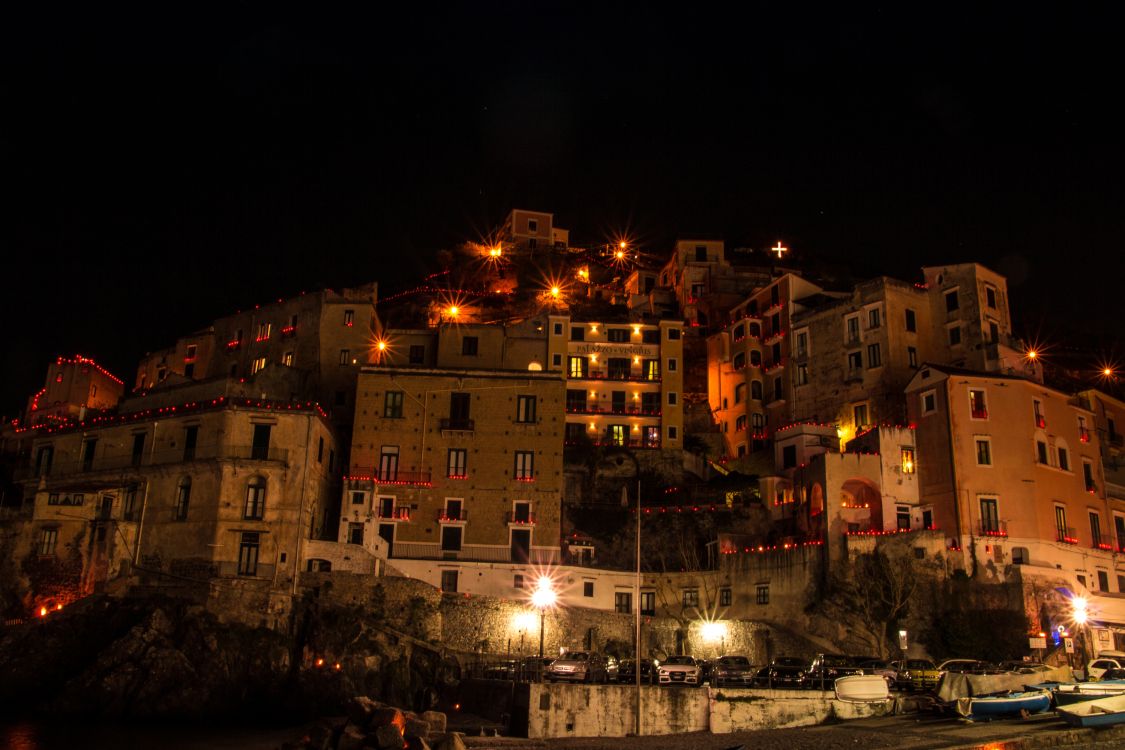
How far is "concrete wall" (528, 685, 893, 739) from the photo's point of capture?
37.0m

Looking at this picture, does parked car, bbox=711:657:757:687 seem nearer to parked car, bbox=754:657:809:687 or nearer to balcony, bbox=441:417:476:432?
parked car, bbox=754:657:809:687

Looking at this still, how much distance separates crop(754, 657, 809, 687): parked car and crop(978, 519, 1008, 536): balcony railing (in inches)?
711

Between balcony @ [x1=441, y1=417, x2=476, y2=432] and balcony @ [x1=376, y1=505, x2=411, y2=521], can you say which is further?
balcony @ [x1=441, y1=417, x2=476, y2=432]

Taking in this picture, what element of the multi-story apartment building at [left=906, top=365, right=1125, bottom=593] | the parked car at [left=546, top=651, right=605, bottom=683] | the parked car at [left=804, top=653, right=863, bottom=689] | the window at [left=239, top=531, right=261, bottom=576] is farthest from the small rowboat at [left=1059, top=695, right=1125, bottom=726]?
the window at [left=239, top=531, right=261, bottom=576]

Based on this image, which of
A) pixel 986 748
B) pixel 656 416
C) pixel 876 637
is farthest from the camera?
pixel 656 416

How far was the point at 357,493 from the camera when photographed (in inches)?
2281

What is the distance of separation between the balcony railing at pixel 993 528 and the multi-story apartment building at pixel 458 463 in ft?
80.5

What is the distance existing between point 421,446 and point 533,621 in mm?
14360

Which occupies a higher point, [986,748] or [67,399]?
[67,399]

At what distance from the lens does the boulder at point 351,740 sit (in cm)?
3362

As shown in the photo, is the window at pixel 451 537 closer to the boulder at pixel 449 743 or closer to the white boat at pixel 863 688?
the boulder at pixel 449 743

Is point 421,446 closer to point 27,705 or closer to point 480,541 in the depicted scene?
point 480,541

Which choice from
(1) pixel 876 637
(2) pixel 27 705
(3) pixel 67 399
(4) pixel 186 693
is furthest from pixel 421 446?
(3) pixel 67 399

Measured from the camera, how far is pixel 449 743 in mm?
33250
